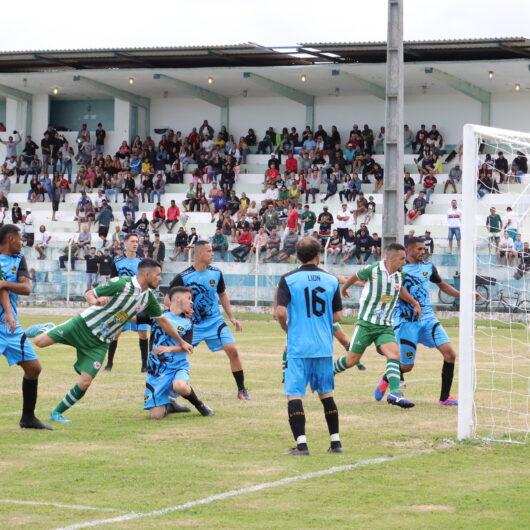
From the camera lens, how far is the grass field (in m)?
7.32

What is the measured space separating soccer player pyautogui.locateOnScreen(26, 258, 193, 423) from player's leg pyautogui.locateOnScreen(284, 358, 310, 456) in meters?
2.22

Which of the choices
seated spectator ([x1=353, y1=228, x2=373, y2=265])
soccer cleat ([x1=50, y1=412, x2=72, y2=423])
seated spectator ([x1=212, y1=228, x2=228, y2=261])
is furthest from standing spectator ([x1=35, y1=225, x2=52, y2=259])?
soccer cleat ([x1=50, y1=412, x2=72, y2=423])

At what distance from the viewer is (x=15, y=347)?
10797 millimetres

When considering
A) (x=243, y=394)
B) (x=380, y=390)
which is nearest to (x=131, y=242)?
(x=243, y=394)

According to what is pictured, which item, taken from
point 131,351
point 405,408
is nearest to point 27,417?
point 405,408

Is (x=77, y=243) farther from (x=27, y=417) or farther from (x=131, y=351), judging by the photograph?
(x=27, y=417)

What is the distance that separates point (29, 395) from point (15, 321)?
81 cm

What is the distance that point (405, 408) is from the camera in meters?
12.8

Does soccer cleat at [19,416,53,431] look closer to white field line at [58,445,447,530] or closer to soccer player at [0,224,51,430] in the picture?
soccer player at [0,224,51,430]

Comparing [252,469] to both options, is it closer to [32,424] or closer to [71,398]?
[32,424]

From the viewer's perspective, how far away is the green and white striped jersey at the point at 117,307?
11.4 meters

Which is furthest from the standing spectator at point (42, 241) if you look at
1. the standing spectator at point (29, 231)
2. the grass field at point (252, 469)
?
the grass field at point (252, 469)

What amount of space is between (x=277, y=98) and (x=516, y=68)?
1244 centimetres

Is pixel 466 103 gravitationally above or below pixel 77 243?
above
